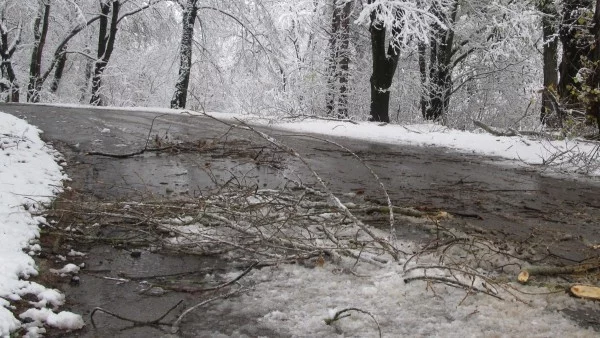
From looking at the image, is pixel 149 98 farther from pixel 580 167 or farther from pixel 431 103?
pixel 580 167

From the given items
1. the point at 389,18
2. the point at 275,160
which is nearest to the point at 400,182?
the point at 275,160

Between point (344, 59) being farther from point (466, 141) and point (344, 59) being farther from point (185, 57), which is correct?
point (466, 141)

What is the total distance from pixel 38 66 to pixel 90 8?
3203 mm

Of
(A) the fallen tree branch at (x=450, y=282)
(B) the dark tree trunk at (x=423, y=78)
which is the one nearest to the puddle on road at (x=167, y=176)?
(A) the fallen tree branch at (x=450, y=282)

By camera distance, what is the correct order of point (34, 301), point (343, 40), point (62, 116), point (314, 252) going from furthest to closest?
1. point (343, 40)
2. point (62, 116)
3. point (314, 252)
4. point (34, 301)

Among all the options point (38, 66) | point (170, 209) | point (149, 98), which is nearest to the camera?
point (170, 209)

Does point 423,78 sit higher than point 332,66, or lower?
lower

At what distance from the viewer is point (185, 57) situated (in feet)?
57.3

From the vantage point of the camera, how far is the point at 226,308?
7.71 ft

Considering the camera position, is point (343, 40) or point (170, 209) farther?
point (343, 40)

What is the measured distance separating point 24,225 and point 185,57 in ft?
49.5

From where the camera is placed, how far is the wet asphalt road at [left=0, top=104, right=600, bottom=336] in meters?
3.70

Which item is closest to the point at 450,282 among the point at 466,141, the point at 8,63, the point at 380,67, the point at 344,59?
the point at 466,141

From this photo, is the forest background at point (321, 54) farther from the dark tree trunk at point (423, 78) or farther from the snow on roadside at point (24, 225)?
the snow on roadside at point (24, 225)
